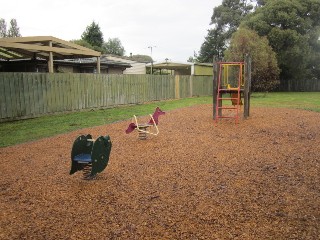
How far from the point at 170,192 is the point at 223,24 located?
5175 cm

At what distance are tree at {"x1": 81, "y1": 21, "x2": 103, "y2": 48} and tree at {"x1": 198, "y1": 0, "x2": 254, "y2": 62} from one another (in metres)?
18.7

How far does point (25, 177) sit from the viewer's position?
5738 mm

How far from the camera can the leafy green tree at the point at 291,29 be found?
108 feet

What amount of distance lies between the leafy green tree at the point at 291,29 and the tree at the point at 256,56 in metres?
6.76

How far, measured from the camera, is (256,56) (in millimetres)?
25328

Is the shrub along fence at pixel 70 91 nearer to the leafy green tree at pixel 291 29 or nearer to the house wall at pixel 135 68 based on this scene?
the house wall at pixel 135 68

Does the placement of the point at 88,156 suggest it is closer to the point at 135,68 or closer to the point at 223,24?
the point at 135,68

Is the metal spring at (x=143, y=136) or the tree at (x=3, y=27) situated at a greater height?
the tree at (x=3, y=27)

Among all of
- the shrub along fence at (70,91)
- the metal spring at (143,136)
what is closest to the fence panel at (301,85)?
the shrub along fence at (70,91)

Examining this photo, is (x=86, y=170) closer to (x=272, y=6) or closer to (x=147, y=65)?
(x=147, y=65)

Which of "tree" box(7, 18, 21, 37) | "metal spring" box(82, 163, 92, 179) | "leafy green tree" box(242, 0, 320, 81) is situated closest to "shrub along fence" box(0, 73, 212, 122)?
"metal spring" box(82, 163, 92, 179)

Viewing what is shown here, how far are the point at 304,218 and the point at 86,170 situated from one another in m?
3.60

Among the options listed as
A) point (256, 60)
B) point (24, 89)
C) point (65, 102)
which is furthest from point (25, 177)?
point (256, 60)

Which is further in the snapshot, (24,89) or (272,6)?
(272,6)
